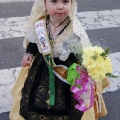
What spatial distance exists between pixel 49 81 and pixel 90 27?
2.20 m

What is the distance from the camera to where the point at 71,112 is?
7.68 feet

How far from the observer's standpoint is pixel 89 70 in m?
1.91

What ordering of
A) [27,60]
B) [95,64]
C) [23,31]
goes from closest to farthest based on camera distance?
[95,64] < [27,60] < [23,31]

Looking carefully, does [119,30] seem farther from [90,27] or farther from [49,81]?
→ [49,81]

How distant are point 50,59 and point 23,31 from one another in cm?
192

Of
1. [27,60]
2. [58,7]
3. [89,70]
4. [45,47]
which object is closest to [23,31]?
[27,60]

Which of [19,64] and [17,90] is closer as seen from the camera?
[17,90]

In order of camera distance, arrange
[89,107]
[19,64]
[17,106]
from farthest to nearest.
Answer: [19,64], [17,106], [89,107]

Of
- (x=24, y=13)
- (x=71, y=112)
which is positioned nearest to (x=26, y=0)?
(x=24, y=13)

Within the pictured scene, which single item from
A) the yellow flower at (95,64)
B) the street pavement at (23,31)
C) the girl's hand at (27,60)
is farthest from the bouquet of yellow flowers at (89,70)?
the street pavement at (23,31)

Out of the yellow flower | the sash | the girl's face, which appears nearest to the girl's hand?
the sash

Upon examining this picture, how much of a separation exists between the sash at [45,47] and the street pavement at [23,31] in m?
0.63

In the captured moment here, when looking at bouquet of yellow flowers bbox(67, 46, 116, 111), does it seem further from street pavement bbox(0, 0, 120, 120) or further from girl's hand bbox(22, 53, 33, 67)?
street pavement bbox(0, 0, 120, 120)

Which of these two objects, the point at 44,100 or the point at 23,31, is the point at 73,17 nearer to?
the point at 44,100
